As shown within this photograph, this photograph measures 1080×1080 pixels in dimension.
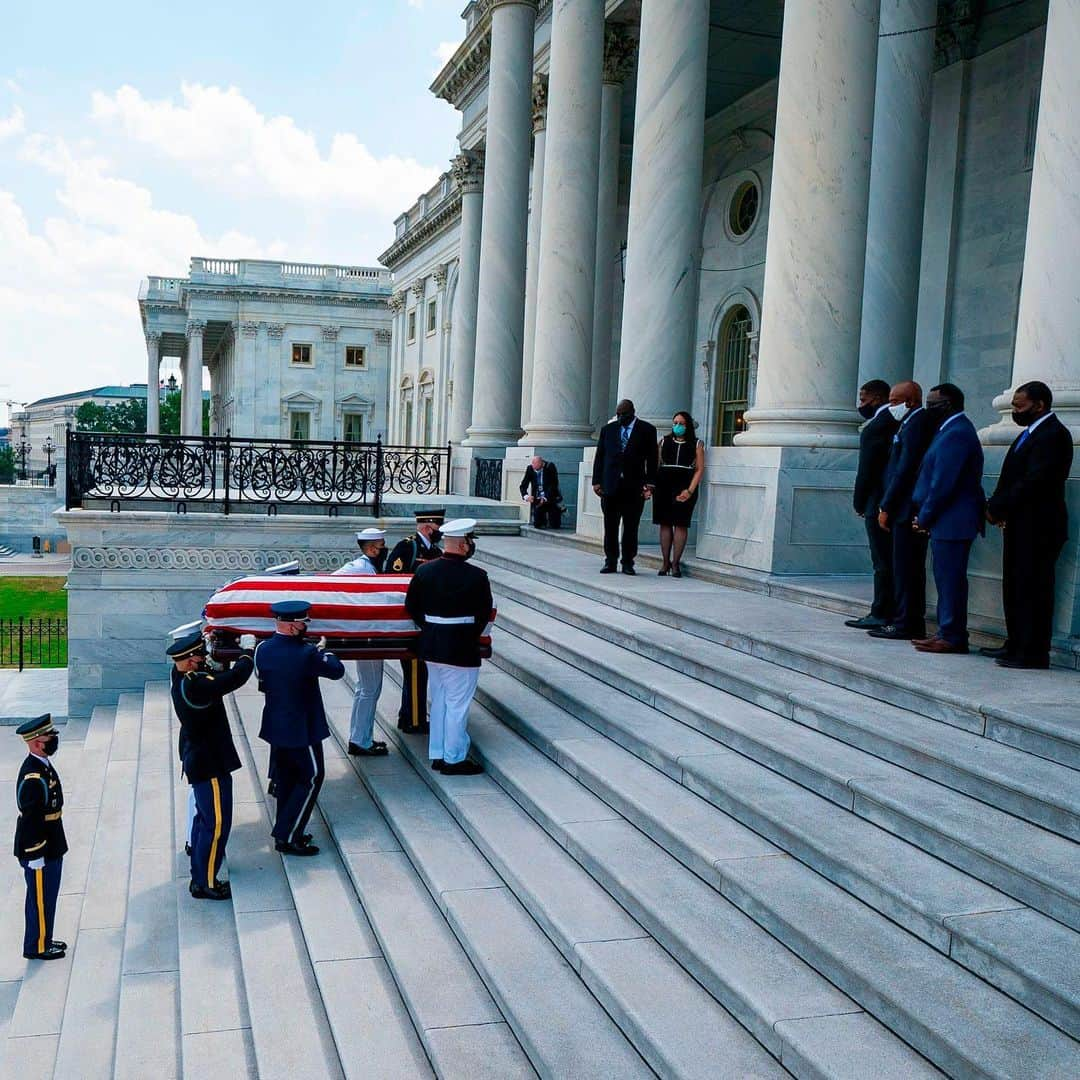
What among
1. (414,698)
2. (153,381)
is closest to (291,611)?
(414,698)

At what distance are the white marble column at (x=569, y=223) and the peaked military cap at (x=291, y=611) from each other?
1015cm

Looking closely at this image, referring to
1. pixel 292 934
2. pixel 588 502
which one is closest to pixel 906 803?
pixel 292 934

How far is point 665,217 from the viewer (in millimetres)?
12836

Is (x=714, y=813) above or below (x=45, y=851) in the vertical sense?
above

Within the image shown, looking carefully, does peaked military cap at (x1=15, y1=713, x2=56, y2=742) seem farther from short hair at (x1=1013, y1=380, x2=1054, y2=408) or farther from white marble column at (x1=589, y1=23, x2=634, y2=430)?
white marble column at (x1=589, y1=23, x2=634, y2=430)

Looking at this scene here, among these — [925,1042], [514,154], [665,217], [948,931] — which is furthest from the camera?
[514,154]

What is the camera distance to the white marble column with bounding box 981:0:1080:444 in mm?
7102

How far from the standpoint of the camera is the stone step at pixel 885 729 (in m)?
4.79

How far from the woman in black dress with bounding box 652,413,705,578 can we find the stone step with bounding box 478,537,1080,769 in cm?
62

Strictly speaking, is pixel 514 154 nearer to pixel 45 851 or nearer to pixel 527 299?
pixel 527 299

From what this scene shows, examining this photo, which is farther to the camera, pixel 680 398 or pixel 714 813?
pixel 680 398

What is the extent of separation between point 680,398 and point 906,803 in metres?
8.69

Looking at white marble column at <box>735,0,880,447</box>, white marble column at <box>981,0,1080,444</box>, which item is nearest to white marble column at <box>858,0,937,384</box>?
white marble column at <box>735,0,880,447</box>

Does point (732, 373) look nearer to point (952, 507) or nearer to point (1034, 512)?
point (952, 507)
